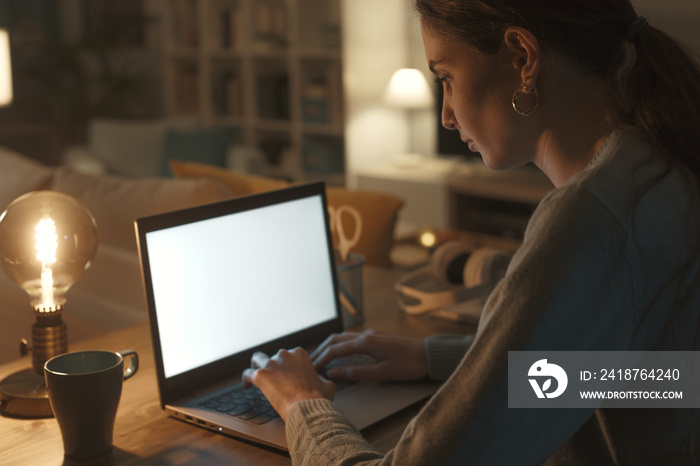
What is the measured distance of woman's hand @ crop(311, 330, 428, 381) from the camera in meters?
1.15

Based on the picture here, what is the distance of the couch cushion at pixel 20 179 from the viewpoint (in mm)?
2445

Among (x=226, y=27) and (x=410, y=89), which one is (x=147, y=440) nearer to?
(x=410, y=89)

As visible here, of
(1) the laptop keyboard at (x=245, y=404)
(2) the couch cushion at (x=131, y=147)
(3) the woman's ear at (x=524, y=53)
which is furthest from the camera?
(2) the couch cushion at (x=131, y=147)

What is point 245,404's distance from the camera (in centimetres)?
107

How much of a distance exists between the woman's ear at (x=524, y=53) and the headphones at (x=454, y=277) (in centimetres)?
68

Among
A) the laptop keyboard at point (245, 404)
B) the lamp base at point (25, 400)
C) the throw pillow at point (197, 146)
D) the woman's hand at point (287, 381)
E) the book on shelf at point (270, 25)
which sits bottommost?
the laptop keyboard at point (245, 404)

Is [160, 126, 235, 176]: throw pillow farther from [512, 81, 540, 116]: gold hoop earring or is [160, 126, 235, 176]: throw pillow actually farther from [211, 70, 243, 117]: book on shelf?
[512, 81, 540, 116]: gold hoop earring

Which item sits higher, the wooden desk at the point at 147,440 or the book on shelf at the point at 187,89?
the book on shelf at the point at 187,89

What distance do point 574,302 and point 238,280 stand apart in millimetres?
627

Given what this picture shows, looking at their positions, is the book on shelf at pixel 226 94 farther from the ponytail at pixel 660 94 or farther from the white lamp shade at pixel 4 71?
the ponytail at pixel 660 94

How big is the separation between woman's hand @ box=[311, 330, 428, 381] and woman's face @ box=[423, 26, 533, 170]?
0.39 m

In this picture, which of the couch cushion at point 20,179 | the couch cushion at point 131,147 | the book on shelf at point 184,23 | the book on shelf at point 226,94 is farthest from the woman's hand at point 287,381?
the book on shelf at point 184,23

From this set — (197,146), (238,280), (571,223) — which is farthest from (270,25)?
(571,223)

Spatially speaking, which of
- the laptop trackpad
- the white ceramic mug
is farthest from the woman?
the white ceramic mug
